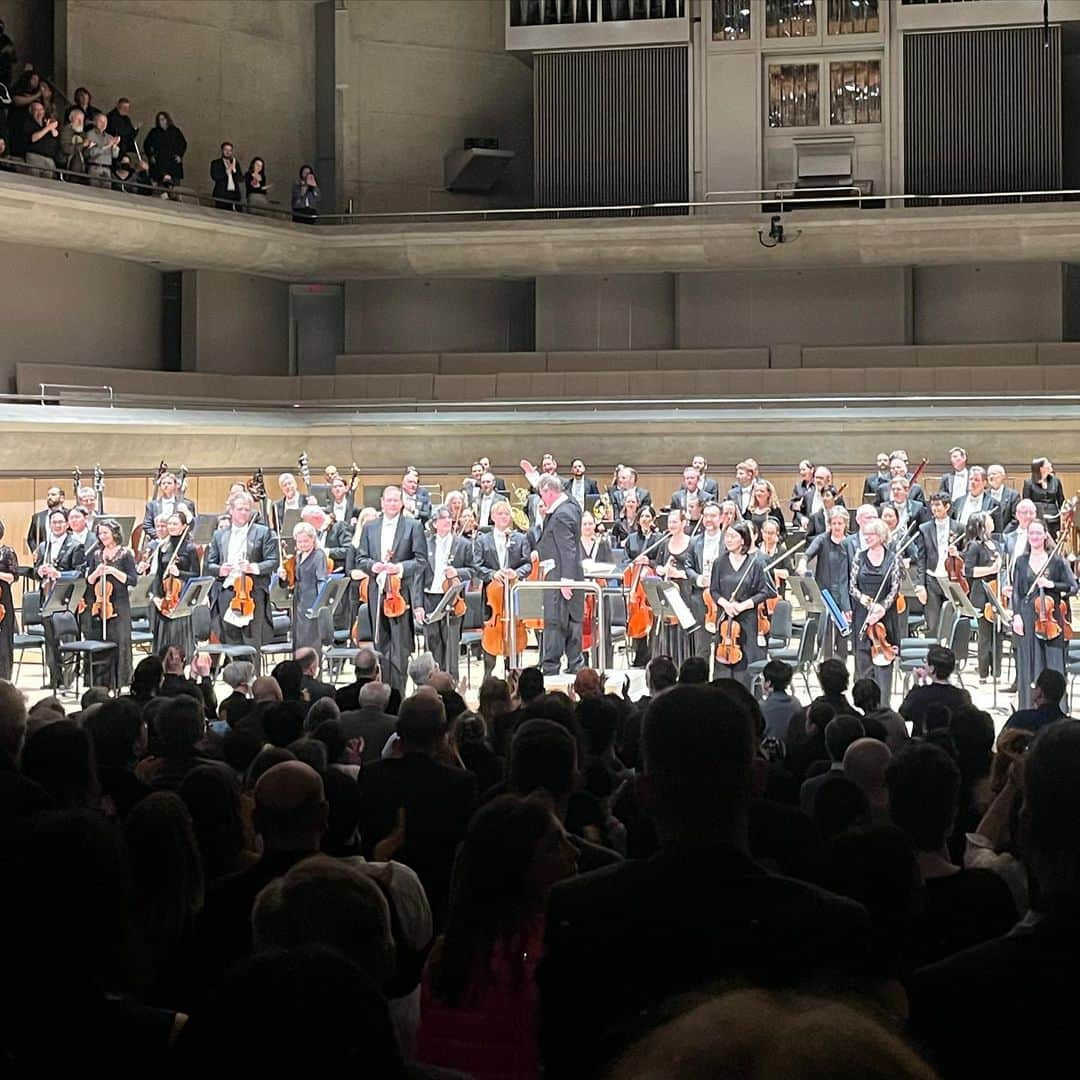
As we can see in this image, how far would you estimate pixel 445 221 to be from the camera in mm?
23000

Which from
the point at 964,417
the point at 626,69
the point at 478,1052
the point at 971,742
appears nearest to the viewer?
the point at 478,1052

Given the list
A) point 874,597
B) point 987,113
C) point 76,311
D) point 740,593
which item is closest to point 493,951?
point 740,593

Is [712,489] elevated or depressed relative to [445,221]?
depressed

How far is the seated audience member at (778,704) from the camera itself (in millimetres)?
7382

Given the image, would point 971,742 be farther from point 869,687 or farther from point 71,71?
point 71,71

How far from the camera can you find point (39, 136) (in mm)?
18438

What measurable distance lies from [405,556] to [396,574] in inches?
8.3

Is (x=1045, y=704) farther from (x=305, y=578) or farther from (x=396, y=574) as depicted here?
(x=305, y=578)

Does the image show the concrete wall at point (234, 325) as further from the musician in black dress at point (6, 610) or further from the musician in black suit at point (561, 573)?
the musician in black suit at point (561, 573)

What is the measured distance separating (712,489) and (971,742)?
9360 millimetres

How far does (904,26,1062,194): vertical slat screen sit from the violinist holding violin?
43.5 feet

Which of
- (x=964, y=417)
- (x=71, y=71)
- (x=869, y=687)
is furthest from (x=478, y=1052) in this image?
(x=71, y=71)

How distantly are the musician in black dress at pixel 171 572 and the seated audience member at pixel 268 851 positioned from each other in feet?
30.7

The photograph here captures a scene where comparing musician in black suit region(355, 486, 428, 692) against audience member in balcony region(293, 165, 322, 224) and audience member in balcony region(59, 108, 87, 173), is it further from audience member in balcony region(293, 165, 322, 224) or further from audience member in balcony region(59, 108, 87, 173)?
audience member in balcony region(293, 165, 322, 224)
